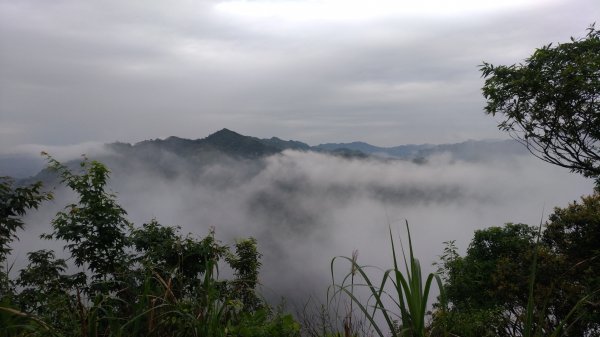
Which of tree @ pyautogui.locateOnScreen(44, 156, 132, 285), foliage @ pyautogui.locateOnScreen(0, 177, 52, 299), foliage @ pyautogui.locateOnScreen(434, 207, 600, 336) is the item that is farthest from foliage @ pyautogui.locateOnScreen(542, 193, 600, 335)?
foliage @ pyautogui.locateOnScreen(0, 177, 52, 299)

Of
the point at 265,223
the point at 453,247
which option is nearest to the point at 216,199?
the point at 265,223

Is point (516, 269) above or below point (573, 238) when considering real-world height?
below

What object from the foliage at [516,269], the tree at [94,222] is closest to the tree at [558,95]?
the foliage at [516,269]

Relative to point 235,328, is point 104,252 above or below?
below

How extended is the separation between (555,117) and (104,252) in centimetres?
857

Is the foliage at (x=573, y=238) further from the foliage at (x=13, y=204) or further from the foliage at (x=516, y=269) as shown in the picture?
the foliage at (x=13, y=204)

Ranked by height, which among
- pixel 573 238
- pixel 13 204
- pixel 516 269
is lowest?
pixel 516 269

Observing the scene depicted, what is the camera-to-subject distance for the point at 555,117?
6.13 meters

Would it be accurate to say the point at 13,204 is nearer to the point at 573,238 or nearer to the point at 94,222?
the point at 94,222

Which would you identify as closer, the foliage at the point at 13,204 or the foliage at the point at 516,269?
the foliage at the point at 13,204

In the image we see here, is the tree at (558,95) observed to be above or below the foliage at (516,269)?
above

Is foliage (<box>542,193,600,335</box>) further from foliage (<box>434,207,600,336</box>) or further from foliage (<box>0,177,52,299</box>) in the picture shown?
foliage (<box>0,177,52,299</box>)

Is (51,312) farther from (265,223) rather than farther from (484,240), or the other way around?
(265,223)

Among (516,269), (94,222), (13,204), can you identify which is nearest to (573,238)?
(516,269)
